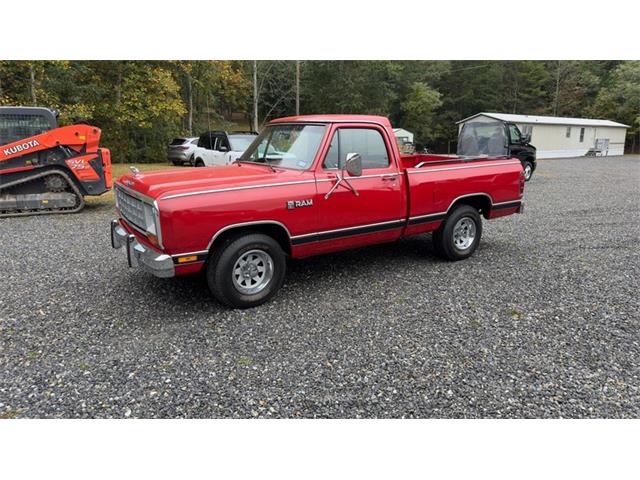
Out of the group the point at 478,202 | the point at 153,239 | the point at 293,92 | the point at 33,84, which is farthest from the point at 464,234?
the point at 293,92

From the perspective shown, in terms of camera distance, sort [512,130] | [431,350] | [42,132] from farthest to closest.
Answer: [512,130], [42,132], [431,350]

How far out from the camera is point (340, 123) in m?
5.24

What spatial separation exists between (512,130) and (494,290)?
44.7ft

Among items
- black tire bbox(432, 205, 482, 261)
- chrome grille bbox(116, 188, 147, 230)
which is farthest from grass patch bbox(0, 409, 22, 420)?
black tire bbox(432, 205, 482, 261)

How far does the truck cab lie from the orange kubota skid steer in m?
12.9

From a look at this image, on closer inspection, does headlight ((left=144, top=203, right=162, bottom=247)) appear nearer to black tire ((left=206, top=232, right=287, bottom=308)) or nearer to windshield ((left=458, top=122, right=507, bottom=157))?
black tire ((left=206, top=232, right=287, bottom=308))

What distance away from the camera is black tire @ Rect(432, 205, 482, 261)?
6.17 metres

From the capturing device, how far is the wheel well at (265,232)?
4460mm

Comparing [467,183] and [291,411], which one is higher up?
[467,183]

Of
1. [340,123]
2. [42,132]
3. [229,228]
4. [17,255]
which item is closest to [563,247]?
[340,123]

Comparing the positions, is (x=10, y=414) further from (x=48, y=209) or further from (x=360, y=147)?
(x=48, y=209)

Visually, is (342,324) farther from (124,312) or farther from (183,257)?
(124,312)

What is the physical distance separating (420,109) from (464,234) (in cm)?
4376

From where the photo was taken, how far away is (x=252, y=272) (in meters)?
4.66
